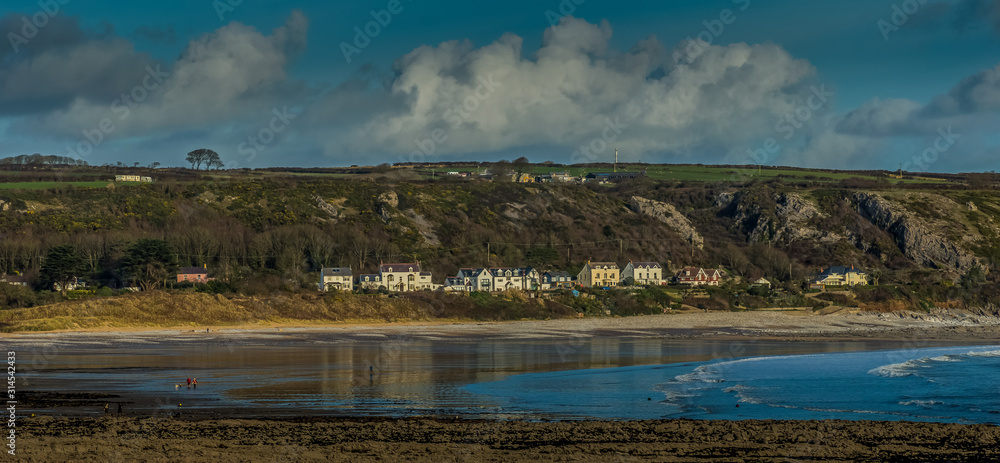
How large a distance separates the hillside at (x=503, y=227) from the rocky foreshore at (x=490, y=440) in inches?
1713

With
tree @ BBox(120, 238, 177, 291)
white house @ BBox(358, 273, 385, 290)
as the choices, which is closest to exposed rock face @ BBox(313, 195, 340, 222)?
white house @ BBox(358, 273, 385, 290)

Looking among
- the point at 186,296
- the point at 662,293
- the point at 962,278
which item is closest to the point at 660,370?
the point at 186,296

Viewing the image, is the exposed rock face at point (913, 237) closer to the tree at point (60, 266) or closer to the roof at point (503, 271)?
the roof at point (503, 271)

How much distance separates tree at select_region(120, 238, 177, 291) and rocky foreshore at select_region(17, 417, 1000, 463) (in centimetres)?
4588

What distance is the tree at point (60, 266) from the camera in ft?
196

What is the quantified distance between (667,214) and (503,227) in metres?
28.7

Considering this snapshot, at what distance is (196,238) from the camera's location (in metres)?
73.2

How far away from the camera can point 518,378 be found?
28.2 m

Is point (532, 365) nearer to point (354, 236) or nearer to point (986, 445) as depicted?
point (986, 445)

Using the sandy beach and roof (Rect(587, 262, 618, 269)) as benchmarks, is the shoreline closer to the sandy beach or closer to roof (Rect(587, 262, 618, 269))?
roof (Rect(587, 262, 618, 269))

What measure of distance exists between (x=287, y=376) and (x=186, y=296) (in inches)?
1136

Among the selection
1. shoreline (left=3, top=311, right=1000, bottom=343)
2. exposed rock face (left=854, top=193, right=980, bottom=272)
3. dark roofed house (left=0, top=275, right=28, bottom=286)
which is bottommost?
shoreline (left=3, top=311, right=1000, bottom=343)

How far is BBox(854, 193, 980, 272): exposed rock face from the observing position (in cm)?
9881

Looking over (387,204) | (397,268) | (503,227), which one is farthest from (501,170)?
(397,268)
